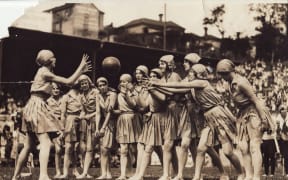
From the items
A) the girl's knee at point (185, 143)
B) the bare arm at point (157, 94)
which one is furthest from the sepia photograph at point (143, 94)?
the bare arm at point (157, 94)

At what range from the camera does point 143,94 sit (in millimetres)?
10344

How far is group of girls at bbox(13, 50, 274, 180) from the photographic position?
28.8 ft

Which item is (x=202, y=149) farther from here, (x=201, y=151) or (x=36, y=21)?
(x=36, y=21)

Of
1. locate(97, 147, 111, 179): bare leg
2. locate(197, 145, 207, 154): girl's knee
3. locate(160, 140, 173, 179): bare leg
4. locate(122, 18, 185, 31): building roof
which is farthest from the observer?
locate(122, 18, 185, 31): building roof

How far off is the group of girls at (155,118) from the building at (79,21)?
491 cm

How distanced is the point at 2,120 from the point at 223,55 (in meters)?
8.07

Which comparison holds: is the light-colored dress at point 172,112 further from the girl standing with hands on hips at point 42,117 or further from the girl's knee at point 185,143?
the girl standing with hands on hips at point 42,117

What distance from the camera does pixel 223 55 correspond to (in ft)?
65.0

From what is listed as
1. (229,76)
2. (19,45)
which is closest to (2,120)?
(19,45)

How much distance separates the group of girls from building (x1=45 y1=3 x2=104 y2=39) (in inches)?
193

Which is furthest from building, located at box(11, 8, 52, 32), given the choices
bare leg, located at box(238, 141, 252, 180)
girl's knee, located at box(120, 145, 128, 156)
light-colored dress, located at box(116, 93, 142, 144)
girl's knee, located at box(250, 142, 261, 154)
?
girl's knee, located at box(250, 142, 261, 154)

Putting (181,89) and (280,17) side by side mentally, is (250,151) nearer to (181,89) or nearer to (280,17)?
(181,89)

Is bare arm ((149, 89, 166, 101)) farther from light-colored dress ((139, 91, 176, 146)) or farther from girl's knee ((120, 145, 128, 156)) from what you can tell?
girl's knee ((120, 145, 128, 156))

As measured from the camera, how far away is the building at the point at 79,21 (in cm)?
1608
